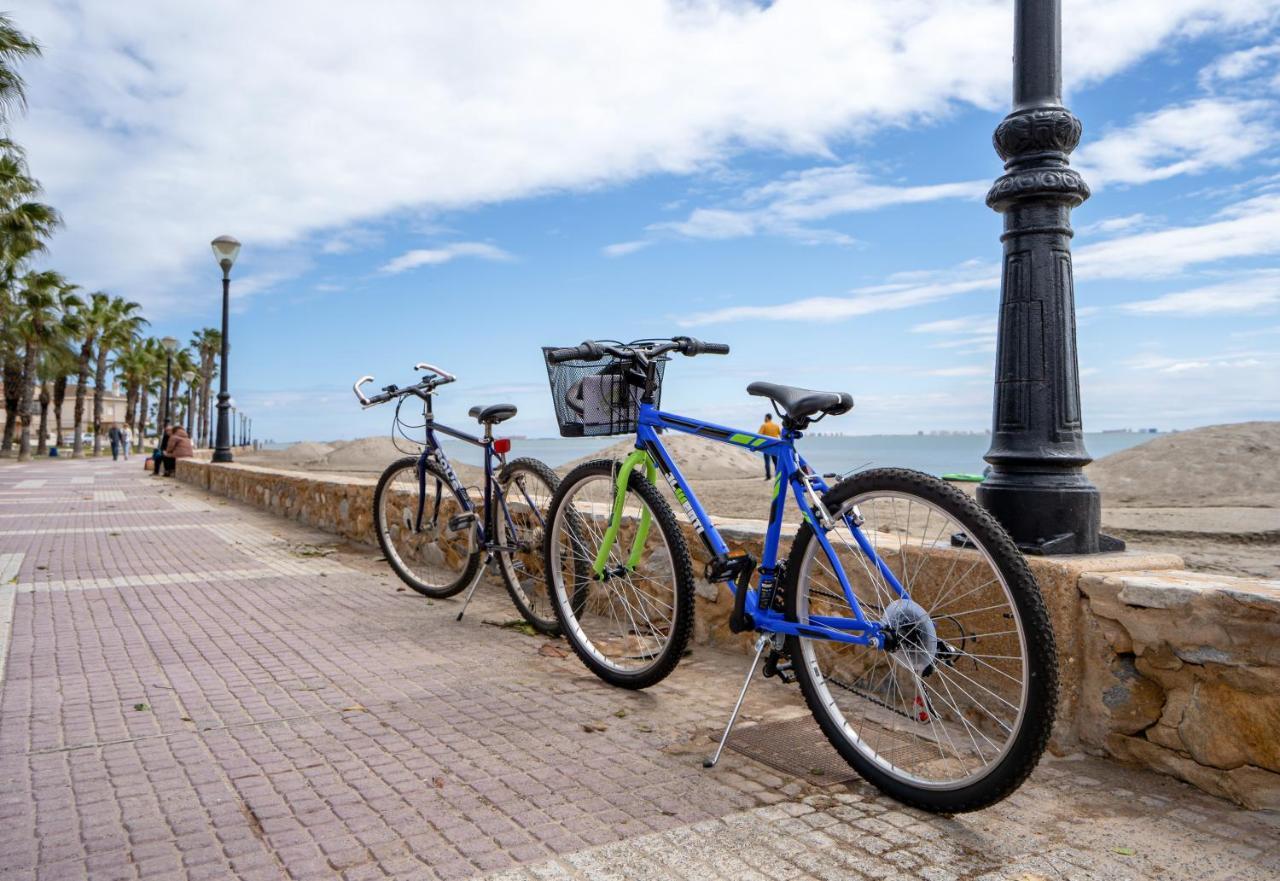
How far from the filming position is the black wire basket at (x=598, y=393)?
3818 mm

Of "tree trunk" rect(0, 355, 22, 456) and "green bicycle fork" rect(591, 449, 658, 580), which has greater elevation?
"tree trunk" rect(0, 355, 22, 456)

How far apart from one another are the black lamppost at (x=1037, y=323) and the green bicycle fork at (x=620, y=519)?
1309mm

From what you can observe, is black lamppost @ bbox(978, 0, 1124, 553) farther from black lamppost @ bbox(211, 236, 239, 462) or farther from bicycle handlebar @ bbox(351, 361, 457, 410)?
black lamppost @ bbox(211, 236, 239, 462)

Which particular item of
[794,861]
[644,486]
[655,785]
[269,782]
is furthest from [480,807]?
[644,486]

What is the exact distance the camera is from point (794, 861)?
232cm

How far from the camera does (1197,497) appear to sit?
16.9m

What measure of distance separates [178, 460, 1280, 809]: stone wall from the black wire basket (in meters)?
1.63

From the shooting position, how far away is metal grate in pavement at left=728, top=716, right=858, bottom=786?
2902mm

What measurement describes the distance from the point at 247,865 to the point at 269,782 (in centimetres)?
56

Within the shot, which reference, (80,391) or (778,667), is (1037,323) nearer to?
(778,667)

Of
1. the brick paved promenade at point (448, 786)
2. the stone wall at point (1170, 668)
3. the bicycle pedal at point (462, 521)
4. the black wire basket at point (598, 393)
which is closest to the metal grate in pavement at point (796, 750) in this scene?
the brick paved promenade at point (448, 786)

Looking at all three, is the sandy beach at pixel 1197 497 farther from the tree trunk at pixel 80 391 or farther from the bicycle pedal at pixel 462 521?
the tree trunk at pixel 80 391

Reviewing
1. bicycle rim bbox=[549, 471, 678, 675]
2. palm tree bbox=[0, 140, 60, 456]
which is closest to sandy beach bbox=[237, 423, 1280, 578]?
bicycle rim bbox=[549, 471, 678, 675]

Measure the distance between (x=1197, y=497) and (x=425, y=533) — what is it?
15773mm
